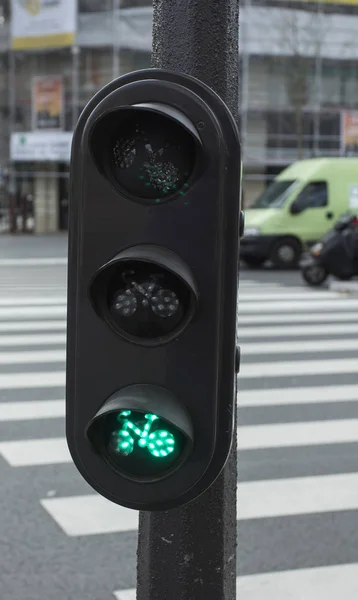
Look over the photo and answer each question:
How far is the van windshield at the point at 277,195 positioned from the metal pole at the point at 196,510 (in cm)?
1928

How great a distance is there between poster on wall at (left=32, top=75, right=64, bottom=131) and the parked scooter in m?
22.1

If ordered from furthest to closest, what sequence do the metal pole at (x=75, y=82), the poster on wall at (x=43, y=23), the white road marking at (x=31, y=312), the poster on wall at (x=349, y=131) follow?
the poster on wall at (x=349, y=131)
the metal pole at (x=75, y=82)
the poster on wall at (x=43, y=23)
the white road marking at (x=31, y=312)

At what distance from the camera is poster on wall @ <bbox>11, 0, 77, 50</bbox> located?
36.5m

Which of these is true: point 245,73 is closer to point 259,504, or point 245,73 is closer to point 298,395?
point 298,395

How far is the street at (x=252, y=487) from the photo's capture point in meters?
4.03

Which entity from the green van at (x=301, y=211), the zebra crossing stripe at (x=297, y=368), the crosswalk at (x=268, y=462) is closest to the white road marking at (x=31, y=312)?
the crosswalk at (x=268, y=462)

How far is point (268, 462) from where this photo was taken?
5.67 m

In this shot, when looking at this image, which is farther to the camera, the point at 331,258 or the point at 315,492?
the point at 331,258

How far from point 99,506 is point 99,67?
34.2m

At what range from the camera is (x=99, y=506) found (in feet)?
16.0

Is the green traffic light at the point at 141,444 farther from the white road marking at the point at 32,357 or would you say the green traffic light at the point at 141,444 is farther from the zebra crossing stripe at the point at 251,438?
the white road marking at the point at 32,357

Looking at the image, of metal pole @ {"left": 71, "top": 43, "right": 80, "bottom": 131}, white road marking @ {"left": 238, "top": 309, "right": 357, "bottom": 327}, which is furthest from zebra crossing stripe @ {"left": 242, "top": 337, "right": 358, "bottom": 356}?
metal pole @ {"left": 71, "top": 43, "right": 80, "bottom": 131}

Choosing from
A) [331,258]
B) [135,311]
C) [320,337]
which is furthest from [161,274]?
[331,258]

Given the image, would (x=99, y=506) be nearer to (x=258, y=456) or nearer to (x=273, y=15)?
(x=258, y=456)
